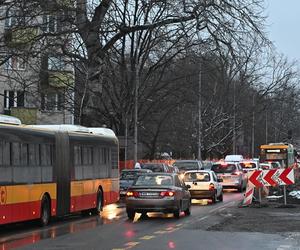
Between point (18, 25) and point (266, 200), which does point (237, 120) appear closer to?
point (266, 200)

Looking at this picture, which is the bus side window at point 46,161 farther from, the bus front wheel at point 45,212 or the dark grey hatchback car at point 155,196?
the dark grey hatchback car at point 155,196

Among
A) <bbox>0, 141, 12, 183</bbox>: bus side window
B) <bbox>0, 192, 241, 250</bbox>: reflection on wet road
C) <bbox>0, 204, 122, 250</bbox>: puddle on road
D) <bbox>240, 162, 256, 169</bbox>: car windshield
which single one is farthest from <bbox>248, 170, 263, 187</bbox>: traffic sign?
<bbox>240, 162, 256, 169</bbox>: car windshield

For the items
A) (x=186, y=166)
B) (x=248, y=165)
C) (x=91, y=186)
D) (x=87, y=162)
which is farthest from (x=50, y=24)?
(x=248, y=165)

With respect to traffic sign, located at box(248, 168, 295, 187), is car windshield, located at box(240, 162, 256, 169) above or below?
above

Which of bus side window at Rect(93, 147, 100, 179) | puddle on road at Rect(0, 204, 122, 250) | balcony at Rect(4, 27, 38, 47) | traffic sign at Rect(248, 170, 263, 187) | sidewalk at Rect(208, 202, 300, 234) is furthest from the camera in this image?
traffic sign at Rect(248, 170, 263, 187)

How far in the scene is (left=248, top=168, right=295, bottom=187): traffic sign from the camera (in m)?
25.1

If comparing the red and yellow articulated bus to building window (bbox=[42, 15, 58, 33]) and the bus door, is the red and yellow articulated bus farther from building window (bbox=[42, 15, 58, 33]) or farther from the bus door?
building window (bbox=[42, 15, 58, 33])

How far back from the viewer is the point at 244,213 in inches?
871

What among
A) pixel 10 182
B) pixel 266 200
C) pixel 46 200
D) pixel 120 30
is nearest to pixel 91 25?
pixel 120 30

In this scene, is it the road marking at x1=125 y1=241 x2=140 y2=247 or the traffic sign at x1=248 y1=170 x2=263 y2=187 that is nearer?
the road marking at x1=125 y1=241 x2=140 y2=247

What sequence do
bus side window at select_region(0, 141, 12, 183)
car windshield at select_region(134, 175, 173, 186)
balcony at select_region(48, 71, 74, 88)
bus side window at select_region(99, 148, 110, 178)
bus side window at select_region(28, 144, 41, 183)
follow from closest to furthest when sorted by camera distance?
bus side window at select_region(0, 141, 12, 183) < bus side window at select_region(28, 144, 41, 183) < car windshield at select_region(134, 175, 173, 186) < bus side window at select_region(99, 148, 110, 178) < balcony at select_region(48, 71, 74, 88)

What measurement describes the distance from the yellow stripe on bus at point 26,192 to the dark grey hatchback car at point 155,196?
2.69 metres

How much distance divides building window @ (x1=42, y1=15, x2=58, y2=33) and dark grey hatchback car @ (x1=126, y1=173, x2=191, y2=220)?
23.9ft

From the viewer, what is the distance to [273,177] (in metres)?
25.3
